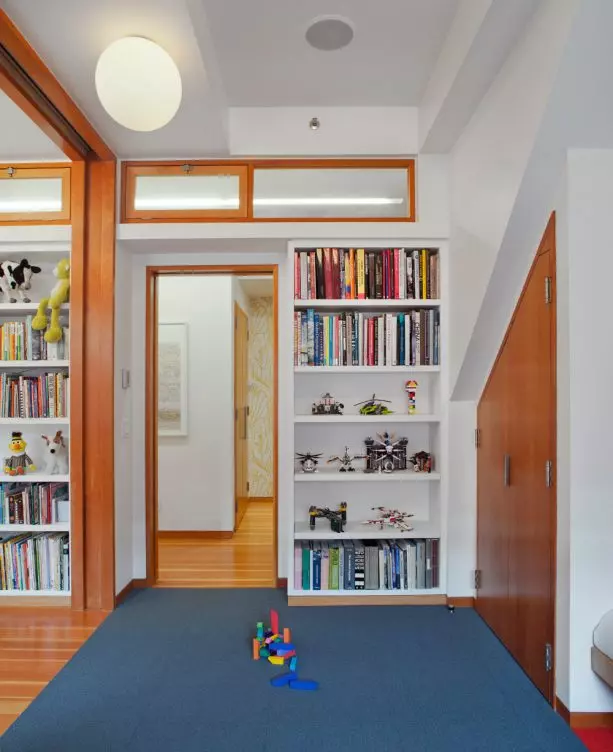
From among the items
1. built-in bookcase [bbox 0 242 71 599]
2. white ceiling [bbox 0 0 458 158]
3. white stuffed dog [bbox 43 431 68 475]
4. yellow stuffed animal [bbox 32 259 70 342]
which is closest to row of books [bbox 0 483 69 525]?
built-in bookcase [bbox 0 242 71 599]

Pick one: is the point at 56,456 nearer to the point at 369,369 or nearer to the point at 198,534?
the point at 198,534

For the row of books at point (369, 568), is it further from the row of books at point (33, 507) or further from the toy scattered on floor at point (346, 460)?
the row of books at point (33, 507)

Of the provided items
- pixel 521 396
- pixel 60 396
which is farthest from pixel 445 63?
pixel 60 396

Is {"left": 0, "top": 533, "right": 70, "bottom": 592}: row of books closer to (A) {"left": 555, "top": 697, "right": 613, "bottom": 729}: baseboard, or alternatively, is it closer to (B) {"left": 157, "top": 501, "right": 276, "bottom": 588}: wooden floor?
(B) {"left": 157, "top": 501, "right": 276, "bottom": 588}: wooden floor

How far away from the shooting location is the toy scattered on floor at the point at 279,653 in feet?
7.62

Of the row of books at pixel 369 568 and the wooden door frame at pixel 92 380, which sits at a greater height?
the wooden door frame at pixel 92 380

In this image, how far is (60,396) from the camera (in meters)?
3.29

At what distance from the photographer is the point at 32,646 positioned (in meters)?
2.73

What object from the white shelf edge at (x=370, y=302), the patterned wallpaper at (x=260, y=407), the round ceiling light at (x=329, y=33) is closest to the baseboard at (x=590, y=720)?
the white shelf edge at (x=370, y=302)

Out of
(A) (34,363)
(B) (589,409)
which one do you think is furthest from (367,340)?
(A) (34,363)

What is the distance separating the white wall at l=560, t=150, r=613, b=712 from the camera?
2.03m

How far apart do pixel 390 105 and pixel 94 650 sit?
3330 millimetres

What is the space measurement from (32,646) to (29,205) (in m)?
2.45

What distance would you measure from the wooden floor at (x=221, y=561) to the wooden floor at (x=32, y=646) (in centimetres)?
65
